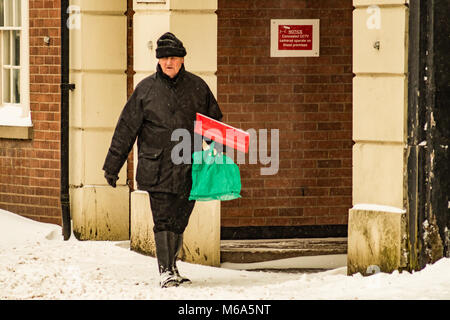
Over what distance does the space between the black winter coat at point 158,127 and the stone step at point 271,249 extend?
2065 millimetres

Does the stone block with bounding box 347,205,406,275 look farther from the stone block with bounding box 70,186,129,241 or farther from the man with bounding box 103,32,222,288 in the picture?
the stone block with bounding box 70,186,129,241

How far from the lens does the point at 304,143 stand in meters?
12.5

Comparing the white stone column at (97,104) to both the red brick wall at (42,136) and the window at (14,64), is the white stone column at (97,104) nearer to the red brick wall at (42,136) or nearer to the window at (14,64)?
the red brick wall at (42,136)

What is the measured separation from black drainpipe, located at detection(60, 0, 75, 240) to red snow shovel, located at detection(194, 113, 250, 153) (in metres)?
3.16

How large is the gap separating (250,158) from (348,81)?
4.27 feet

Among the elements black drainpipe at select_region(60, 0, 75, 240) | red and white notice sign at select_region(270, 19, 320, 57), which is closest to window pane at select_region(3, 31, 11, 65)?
black drainpipe at select_region(60, 0, 75, 240)

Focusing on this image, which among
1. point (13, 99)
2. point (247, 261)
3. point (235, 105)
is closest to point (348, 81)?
point (235, 105)

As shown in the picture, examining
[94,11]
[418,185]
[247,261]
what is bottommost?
[247,261]

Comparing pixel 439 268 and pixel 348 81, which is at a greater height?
pixel 348 81

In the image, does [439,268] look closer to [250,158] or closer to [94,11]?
[250,158]

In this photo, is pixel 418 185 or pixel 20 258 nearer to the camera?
pixel 418 185

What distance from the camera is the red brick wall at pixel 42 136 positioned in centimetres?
1323

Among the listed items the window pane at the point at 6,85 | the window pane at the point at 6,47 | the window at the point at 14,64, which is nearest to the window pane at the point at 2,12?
the window at the point at 14,64

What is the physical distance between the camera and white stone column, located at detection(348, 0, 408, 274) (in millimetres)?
10242
